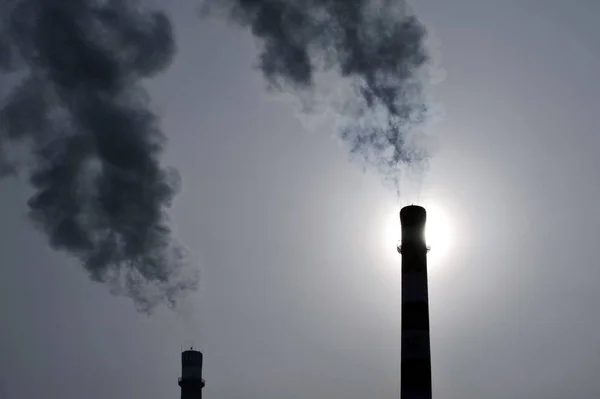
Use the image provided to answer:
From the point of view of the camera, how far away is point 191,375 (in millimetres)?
51000

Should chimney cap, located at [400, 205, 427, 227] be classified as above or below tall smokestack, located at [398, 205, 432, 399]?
above

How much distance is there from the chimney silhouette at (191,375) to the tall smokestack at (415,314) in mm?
21070

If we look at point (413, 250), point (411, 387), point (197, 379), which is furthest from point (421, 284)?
point (197, 379)

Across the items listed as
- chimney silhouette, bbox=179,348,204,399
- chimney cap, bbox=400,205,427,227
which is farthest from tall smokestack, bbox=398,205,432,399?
chimney silhouette, bbox=179,348,204,399

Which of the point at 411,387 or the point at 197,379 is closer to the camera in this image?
the point at 411,387

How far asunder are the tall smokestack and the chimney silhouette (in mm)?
21070

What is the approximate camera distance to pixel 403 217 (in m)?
38.0

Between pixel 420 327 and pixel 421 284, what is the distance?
2.31m

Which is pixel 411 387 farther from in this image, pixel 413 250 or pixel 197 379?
pixel 197 379

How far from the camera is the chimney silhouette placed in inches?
1992

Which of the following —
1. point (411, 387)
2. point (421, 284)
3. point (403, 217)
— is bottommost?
point (411, 387)

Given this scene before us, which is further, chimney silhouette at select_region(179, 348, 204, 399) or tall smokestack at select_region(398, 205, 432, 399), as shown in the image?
chimney silhouette at select_region(179, 348, 204, 399)

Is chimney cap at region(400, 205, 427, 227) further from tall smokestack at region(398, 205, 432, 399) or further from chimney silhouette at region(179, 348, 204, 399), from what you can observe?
chimney silhouette at region(179, 348, 204, 399)

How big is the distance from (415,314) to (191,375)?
73.5 ft
